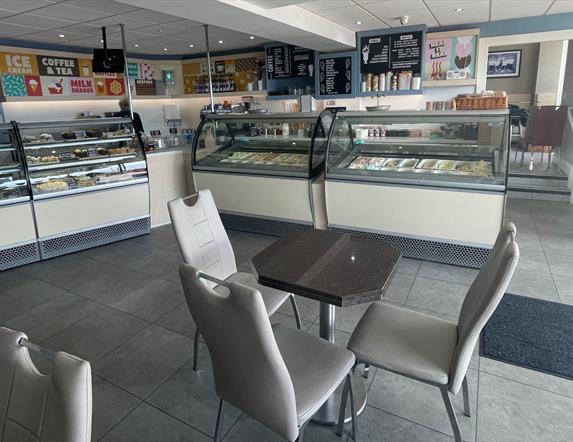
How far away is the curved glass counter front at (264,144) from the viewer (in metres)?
4.05

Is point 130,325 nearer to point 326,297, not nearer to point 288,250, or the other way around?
point 288,250

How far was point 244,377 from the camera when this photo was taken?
4.47ft

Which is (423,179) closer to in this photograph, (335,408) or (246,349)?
(335,408)

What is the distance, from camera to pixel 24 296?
322 cm

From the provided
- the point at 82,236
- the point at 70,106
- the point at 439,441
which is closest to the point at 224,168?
the point at 82,236

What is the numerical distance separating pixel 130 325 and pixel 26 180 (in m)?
2.01

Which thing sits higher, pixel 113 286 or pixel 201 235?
pixel 201 235

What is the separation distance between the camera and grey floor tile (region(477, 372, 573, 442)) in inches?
69.6

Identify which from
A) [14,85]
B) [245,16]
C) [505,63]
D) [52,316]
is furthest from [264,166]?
[505,63]

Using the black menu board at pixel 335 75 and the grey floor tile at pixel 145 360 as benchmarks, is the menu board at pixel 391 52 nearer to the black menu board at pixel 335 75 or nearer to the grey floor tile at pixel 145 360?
the black menu board at pixel 335 75

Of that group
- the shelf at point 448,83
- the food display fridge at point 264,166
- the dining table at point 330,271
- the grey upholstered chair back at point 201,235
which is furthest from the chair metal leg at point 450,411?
the shelf at point 448,83

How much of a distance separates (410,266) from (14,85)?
6942 mm

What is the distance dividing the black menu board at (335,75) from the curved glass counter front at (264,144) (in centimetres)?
273

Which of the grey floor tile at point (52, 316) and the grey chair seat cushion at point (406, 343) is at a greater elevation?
the grey chair seat cushion at point (406, 343)
